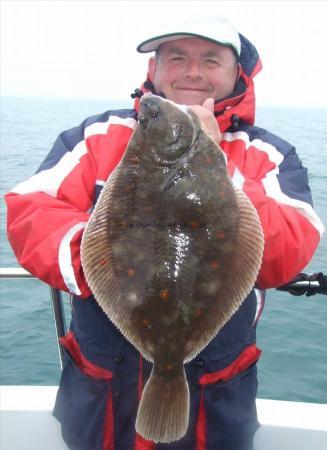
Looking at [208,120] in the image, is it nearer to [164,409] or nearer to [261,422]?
[164,409]

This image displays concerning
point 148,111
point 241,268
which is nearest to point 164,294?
point 241,268

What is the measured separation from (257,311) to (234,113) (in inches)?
43.9

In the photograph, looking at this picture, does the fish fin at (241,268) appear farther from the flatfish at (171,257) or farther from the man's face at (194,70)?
the man's face at (194,70)

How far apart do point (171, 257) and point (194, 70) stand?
123 centimetres

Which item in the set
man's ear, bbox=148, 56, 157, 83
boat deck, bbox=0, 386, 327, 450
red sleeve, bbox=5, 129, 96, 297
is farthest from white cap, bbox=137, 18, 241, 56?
boat deck, bbox=0, 386, 327, 450

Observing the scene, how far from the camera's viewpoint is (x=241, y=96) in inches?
115

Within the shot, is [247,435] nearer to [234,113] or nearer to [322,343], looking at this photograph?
[234,113]

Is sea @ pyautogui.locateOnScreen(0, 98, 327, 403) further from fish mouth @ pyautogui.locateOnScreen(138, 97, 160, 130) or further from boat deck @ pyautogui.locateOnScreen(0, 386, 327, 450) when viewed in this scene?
fish mouth @ pyautogui.locateOnScreen(138, 97, 160, 130)

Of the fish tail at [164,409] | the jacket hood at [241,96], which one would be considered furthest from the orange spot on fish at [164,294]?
the jacket hood at [241,96]

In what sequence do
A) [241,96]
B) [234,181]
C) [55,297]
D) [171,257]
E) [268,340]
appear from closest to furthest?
[171,257] → [234,181] → [241,96] → [55,297] → [268,340]

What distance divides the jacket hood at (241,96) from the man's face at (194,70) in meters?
0.08

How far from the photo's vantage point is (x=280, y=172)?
2.69 m

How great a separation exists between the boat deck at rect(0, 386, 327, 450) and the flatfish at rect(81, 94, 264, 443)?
1472 mm

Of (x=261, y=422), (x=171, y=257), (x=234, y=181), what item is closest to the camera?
(x=171, y=257)
